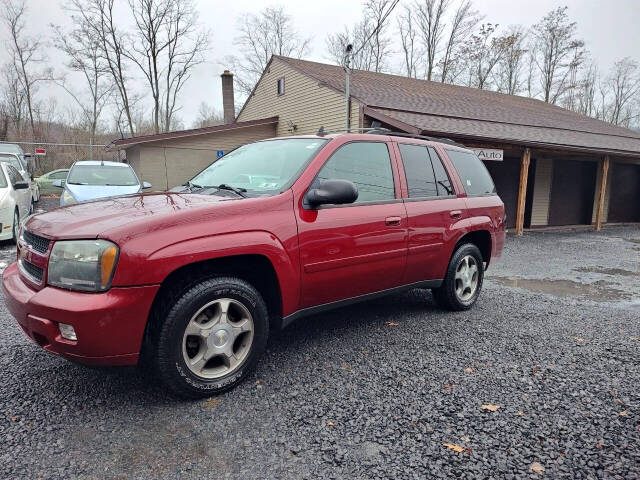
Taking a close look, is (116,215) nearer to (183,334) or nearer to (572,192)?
(183,334)

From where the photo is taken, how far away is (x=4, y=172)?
7.77 m

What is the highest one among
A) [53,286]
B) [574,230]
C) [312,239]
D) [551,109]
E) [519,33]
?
[519,33]

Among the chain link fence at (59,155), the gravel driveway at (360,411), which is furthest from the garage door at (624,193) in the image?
the chain link fence at (59,155)

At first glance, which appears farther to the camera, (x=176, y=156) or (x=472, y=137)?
(x=176, y=156)

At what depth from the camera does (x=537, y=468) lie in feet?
6.78

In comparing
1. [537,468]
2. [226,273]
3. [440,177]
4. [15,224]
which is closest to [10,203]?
[15,224]

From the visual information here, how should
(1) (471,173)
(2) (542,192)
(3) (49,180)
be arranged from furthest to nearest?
(3) (49,180) < (2) (542,192) < (1) (471,173)

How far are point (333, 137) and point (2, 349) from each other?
3198mm

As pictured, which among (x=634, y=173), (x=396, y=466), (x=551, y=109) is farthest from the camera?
(x=551, y=109)

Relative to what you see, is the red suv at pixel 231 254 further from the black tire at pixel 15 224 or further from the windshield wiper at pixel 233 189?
the black tire at pixel 15 224

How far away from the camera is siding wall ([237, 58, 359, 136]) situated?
1362cm

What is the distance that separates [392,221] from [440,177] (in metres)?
1.04

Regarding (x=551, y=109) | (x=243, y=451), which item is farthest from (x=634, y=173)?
(x=243, y=451)

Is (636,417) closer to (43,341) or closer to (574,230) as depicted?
(43,341)
